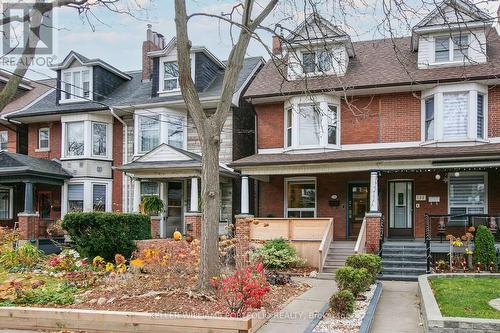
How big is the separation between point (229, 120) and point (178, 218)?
199 inches

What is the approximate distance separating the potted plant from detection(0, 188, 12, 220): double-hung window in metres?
9.51

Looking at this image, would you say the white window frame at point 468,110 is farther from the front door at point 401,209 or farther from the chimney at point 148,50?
the chimney at point 148,50

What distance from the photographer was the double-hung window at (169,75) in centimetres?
2217

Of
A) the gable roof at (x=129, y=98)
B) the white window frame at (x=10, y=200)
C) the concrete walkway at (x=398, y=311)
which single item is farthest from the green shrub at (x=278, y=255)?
the white window frame at (x=10, y=200)

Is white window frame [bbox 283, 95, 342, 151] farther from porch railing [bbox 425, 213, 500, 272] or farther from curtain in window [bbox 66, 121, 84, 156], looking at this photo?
curtain in window [bbox 66, 121, 84, 156]

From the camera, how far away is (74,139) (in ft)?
76.2

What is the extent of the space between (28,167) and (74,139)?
2.68 m

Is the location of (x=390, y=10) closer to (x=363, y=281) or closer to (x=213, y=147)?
(x=213, y=147)

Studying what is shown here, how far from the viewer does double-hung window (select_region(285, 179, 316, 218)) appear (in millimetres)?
19547

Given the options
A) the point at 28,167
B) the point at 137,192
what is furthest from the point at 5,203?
the point at 137,192

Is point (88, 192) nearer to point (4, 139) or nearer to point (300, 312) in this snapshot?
point (4, 139)

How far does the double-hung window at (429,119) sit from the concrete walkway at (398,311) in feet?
21.1

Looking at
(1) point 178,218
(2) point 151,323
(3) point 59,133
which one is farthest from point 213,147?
(3) point 59,133

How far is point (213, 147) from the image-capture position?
9.84m
